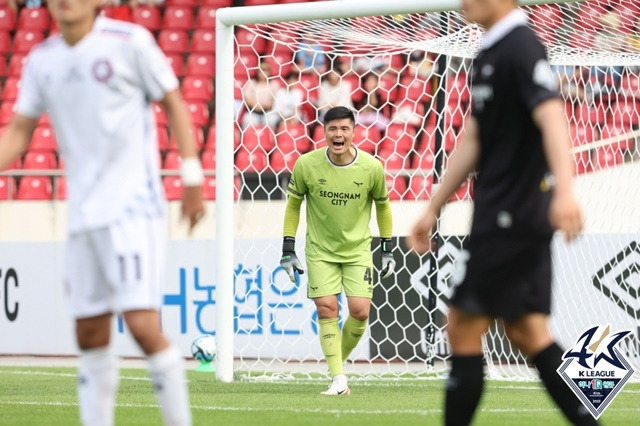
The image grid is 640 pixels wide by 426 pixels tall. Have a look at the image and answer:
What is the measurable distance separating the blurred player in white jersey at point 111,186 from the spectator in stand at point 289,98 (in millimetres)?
8560

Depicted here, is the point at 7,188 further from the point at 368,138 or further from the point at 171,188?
the point at 368,138

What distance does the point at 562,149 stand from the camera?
155 inches

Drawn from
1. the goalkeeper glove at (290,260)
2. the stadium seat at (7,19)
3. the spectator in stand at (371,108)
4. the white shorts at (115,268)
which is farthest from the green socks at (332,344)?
the stadium seat at (7,19)

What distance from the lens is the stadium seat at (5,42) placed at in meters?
16.7

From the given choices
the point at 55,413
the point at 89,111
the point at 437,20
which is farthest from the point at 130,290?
the point at 437,20

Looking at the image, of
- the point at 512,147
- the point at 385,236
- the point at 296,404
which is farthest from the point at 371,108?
the point at 512,147

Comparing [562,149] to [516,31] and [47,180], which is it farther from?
[47,180]

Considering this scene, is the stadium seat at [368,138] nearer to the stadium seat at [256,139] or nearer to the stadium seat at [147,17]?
the stadium seat at [256,139]

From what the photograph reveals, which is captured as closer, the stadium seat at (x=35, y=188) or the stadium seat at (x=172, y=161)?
the stadium seat at (x=35, y=188)

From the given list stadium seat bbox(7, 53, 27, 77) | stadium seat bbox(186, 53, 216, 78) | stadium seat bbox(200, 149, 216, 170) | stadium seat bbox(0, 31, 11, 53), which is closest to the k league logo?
stadium seat bbox(200, 149, 216, 170)

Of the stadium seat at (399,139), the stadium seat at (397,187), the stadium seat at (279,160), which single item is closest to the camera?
the stadium seat at (397,187)

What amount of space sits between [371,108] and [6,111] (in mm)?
4863

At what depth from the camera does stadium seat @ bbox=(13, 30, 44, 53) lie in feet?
54.4

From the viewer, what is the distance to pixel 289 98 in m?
13.5
